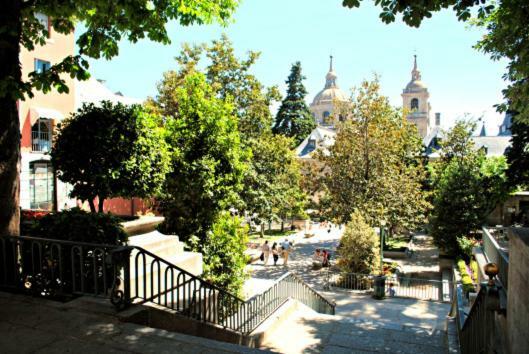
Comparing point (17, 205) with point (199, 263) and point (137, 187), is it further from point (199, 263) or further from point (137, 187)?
point (199, 263)

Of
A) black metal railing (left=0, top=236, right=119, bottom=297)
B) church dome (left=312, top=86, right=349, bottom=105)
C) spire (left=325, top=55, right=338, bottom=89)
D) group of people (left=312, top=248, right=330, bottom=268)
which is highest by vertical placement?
spire (left=325, top=55, right=338, bottom=89)

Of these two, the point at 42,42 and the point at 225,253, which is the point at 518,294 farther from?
the point at 42,42

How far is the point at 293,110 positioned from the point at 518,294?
53.0 meters

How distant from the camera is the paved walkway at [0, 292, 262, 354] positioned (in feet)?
15.5

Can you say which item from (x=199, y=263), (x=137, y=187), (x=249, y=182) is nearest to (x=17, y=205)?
(x=137, y=187)

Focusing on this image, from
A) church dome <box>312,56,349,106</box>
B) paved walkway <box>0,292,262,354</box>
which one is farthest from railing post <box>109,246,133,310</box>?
church dome <box>312,56,349,106</box>

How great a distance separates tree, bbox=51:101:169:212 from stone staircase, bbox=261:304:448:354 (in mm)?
4559

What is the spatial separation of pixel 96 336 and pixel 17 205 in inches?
126

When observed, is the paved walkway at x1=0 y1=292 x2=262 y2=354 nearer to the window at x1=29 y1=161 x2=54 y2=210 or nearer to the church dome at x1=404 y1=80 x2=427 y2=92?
the window at x1=29 y1=161 x2=54 y2=210

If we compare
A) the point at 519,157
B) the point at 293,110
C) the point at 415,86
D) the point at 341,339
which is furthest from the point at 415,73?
the point at 341,339

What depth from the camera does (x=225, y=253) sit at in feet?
36.0

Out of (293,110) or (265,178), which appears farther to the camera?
(293,110)

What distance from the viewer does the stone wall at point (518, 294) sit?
4.61 m

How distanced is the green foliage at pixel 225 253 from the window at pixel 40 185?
1435 cm
